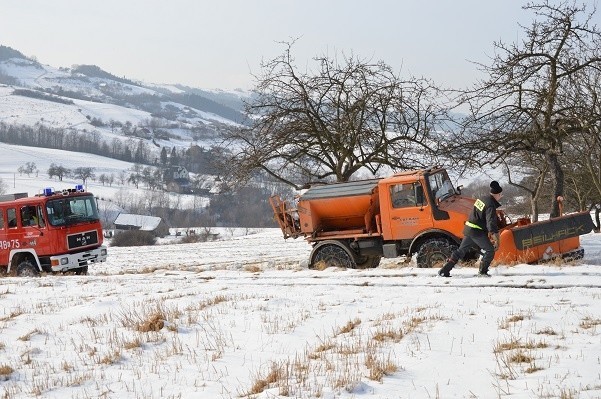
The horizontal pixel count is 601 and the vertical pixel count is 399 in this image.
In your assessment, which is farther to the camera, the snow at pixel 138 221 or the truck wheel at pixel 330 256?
the snow at pixel 138 221

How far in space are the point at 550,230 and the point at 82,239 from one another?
1503cm

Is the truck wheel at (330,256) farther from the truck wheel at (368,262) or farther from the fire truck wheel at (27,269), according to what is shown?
the fire truck wheel at (27,269)

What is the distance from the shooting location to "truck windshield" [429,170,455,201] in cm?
1537

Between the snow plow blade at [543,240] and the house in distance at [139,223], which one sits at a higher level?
the house in distance at [139,223]

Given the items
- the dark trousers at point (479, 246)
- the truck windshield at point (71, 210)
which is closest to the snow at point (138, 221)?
the truck windshield at point (71, 210)

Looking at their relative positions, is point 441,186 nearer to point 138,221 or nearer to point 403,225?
point 403,225

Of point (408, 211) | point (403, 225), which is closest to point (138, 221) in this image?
point (403, 225)

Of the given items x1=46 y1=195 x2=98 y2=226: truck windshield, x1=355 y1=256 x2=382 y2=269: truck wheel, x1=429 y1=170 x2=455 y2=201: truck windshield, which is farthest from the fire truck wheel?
x1=429 y1=170 x2=455 y2=201: truck windshield

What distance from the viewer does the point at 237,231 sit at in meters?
99.4

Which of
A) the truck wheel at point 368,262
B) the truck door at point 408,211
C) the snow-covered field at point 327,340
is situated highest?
the truck door at point 408,211

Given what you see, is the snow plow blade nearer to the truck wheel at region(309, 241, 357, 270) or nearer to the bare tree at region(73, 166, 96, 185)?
the truck wheel at region(309, 241, 357, 270)

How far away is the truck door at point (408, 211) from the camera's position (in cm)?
1519

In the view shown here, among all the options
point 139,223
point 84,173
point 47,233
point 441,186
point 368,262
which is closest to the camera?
point 441,186

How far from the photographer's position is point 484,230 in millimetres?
12047
